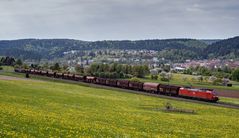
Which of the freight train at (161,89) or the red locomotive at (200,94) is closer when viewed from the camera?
the red locomotive at (200,94)

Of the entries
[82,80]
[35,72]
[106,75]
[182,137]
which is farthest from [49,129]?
[106,75]

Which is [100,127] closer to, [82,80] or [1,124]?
[1,124]

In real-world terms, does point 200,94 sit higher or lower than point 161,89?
lower

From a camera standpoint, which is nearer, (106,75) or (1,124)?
(1,124)

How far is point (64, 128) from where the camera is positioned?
2555cm

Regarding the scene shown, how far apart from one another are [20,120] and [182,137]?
39.9 ft

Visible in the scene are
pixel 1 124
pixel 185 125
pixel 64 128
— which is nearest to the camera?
pixel 1 124

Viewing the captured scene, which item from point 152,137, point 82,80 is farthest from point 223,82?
point 152,137

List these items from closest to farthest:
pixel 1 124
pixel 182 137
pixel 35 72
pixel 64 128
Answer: pixel 1 124 < pixel 64 128 < pixel 182 137 < pixel 35 72

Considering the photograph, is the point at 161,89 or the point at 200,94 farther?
the point at 161,89

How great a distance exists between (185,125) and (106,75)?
161455 mm

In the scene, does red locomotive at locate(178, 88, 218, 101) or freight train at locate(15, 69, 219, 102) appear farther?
freight train at locate(15, 69, 219, 102)

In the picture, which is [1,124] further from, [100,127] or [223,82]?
[223,82]

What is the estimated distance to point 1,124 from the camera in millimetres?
23266
